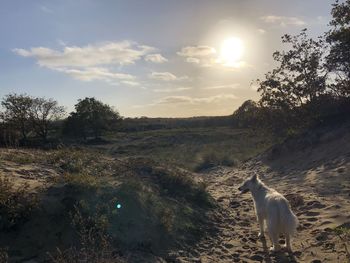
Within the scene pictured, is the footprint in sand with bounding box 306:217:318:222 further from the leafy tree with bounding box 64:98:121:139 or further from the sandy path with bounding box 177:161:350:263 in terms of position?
the leafy tree with bounding box 64:98:121:139

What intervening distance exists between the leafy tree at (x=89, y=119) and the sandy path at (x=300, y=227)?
39.8 meters

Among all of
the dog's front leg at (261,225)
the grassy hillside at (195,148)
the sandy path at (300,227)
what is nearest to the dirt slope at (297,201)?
the sandy path at (300,227)

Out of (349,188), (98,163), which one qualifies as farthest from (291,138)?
(98,163)

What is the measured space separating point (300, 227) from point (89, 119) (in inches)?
1862

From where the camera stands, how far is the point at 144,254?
848cm

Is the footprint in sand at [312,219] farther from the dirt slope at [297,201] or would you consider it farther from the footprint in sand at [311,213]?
the footprint in sand at [311,213]

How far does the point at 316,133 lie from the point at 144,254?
16.8m

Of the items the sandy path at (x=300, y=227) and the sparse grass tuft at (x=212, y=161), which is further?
the sparse grass tuft at (x=212, y=161)

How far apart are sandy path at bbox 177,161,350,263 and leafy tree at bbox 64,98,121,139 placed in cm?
3983

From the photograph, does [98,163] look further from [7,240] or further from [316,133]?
[316,133]

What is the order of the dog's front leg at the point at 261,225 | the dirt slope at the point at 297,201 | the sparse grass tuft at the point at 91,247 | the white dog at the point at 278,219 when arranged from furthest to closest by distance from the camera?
1. the dog's front leg at the point at 261,225
2. the dirt slope at the point at 297,201
3. the white dog at the point at 278,219
4. the sparse grass tuft at the point at 91,247

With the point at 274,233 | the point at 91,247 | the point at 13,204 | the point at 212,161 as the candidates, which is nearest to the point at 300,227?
the point at 274,233

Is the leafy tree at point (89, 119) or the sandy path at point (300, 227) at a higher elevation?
the leafy tree at point (89, 119)

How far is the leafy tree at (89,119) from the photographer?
179 feet
